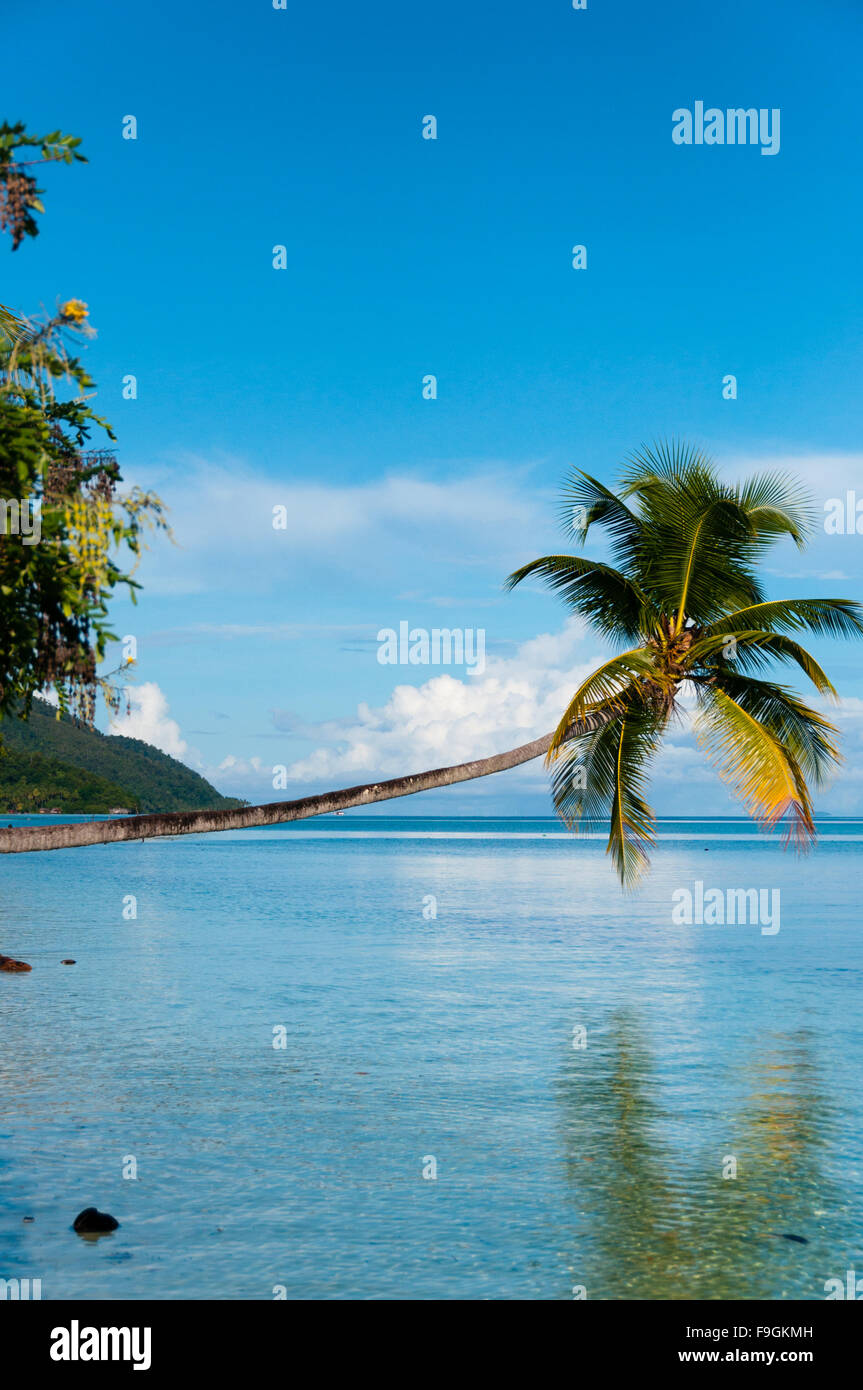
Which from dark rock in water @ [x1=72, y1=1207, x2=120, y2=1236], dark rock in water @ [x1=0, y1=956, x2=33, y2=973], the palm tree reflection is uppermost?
dark rock in water @ [x1=0, y1=956, x2=33, y2=973]

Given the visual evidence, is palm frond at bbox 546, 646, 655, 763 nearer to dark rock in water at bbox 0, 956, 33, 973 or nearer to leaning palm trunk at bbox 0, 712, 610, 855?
leaning palm trunk at bbox 0, 712, 610, 855

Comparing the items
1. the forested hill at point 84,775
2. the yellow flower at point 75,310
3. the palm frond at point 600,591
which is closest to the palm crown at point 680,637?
the palm frond at point 600,591

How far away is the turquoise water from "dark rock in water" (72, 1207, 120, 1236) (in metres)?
0.18

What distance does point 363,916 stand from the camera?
45.0 metres

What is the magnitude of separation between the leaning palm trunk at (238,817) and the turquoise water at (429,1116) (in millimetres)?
4308

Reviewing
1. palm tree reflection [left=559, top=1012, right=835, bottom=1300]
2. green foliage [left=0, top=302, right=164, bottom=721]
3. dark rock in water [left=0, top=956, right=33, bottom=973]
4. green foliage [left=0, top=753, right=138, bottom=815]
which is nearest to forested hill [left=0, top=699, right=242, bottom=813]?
green foliage [left=0, top=753, right=138, bottom=815]

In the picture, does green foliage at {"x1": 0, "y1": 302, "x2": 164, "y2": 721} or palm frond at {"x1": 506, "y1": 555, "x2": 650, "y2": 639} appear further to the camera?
palm frond at {"x1": 506, "y1": 555, "x2": 650, "y2": 639}

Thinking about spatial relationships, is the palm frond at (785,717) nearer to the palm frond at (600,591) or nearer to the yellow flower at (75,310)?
the palm frond at (600,591)

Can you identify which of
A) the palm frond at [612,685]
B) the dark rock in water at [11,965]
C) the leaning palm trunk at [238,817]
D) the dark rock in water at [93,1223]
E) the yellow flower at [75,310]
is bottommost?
the dark rock in water at [93,1223]

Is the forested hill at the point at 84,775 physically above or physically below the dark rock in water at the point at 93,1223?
above

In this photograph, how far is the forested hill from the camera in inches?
5536

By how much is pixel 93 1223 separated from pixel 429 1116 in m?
5.68

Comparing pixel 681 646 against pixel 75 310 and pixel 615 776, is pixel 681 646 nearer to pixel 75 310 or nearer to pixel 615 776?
pixel 615 776

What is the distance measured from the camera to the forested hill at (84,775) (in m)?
141
